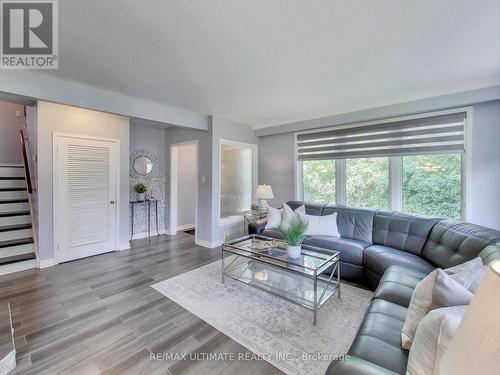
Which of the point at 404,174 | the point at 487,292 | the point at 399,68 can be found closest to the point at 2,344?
the point at 487,292

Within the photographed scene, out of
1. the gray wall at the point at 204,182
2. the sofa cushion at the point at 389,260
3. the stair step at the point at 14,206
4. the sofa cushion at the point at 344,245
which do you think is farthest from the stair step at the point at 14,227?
the sofa cushion at the point at 389,260

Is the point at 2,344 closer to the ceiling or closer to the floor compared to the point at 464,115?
closer to the floor

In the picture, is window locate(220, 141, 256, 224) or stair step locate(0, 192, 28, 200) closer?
stair step locate(0, 192, 28, 200)

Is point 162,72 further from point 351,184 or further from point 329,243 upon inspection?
point 351,184

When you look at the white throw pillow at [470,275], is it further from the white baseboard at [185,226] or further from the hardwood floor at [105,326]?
the white baseboard at [185,226]

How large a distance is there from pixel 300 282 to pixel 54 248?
3.58 m

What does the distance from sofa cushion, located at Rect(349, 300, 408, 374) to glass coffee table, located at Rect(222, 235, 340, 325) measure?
64 centimetres

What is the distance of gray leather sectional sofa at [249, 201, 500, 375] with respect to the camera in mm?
1222

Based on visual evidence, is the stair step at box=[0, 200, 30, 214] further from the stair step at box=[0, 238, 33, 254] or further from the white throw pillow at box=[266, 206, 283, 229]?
the white throw pillow at box=[266, 206, 283, 229]

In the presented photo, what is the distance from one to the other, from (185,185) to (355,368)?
545 centimetres

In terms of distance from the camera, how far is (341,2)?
5.23 feet

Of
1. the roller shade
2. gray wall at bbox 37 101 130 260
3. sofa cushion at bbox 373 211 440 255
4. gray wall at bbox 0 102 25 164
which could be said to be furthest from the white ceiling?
gray wall at bbox 0 102 25 164

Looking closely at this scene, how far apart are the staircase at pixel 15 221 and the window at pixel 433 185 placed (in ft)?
18.5

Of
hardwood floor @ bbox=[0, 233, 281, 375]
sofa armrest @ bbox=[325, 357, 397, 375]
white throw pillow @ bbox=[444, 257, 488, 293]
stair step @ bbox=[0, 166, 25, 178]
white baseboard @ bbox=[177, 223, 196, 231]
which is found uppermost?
stair step @ bbox=[0, 166, 25, 178]
